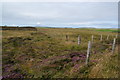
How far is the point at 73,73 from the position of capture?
7613 millimetres

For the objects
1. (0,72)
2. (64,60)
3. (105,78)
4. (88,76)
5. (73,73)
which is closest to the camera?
(105,78)

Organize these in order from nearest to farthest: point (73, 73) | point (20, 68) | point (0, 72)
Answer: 1. point (73, 73)
2. point (0, 72)
3. point (20, 68)

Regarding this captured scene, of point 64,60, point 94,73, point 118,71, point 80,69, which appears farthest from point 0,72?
point 118,71

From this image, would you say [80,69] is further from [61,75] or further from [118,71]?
[118,71]

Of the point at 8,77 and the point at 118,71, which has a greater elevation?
the point at 118,71

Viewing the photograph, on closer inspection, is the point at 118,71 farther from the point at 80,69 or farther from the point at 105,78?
the point at 80,69

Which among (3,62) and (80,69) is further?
(3,62)

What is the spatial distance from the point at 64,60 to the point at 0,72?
5928mm

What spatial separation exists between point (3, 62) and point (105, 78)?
9.90 meters

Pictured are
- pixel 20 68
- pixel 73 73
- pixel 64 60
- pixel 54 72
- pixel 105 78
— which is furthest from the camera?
pixel 64 60

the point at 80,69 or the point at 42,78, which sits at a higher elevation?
the point at 80,69

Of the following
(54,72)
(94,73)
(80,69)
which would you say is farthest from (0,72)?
(94,73)

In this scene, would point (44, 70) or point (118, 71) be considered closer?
point (118, 71)

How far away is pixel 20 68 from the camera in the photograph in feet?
31.0
